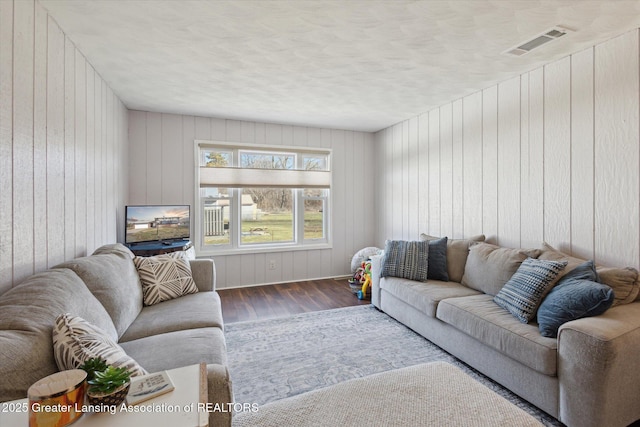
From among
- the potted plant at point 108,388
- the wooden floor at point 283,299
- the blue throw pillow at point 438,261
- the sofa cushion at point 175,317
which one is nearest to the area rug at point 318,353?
the wooden floor at point 283,299

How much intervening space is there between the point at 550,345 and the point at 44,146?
3.31 metres

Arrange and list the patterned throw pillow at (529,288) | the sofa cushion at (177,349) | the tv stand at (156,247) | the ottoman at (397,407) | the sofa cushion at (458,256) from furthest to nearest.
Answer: the tv stand at (156,247)
the sofa cushion at (458,256)
the patterned throw pillow at (529,288)
the sofa cushion at (177,349)
the ottoman at (397,407)

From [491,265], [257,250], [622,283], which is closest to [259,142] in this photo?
[257,250]

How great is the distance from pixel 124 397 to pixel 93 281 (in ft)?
3.95

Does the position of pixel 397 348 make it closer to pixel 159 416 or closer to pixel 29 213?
pixel 159 416

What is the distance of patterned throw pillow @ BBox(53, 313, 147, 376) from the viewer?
1.16 metres

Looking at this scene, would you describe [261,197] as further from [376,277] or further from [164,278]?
[164,278]

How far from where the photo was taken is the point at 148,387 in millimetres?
1004

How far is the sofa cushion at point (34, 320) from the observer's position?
1041 mm

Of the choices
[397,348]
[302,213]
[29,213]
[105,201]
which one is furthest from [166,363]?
[302,213]

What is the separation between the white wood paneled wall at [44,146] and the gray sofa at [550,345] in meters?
2.90

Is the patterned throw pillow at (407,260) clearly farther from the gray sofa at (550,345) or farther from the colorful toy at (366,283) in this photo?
the colorful toy at (366,283)

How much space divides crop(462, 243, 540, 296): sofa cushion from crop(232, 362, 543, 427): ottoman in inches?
60.0

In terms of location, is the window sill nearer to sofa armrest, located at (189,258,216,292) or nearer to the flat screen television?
the flat screen television
